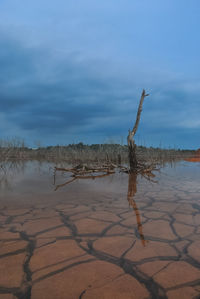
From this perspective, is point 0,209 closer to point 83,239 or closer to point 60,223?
point 60,223

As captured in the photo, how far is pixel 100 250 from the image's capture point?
6.52ft

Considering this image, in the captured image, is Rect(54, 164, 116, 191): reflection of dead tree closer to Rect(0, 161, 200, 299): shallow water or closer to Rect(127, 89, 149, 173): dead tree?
Rect(127, 89, 149, 173): dead tree

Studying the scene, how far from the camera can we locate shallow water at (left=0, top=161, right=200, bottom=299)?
4.81 ft

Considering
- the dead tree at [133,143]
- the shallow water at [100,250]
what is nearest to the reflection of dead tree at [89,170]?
the dead tree at [133,143]

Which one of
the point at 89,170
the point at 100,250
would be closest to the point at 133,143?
the point at 89,170

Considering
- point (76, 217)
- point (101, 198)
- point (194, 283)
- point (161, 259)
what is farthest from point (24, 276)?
point (101, 198)

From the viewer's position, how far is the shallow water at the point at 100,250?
57.7 inches

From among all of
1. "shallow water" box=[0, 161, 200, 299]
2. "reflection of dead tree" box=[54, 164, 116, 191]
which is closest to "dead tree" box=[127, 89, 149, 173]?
"reflection of dead tree" box=[54, 164, 116, 191]

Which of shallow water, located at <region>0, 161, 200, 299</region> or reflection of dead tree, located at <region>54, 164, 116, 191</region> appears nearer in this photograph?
shallow water, located at <region>0, 161, 200, 299</region>

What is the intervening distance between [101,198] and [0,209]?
1.82 meters

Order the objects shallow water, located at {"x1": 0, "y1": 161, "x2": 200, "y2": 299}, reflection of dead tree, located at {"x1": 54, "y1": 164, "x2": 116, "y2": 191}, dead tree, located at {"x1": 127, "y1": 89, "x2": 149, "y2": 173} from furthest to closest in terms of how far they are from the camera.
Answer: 1. dead tree, located at {"x1": 127, "y1": 89, "x2": 149, "y2": 173}
2. reflection of dead tree, located at {"x1": 54, "y1": 164, "x2": 116, "y2": 191}
3. shallow water, located at {"x1": 0, "y1": 161, "x2": 200, "y2": 299}

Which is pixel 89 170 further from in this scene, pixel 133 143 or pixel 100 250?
pixel 100 250

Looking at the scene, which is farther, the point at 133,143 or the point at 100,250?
the point at 133,143

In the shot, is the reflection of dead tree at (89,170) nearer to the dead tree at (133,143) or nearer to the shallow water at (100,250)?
the dead tree at (133,143)
